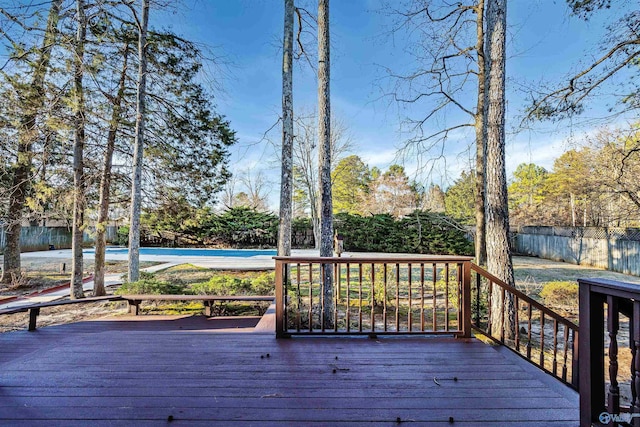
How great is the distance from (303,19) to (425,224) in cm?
1363

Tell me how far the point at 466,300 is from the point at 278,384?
1.90m

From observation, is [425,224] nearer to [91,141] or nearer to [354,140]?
[354,140]

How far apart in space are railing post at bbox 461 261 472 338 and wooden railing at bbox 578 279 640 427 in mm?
1315

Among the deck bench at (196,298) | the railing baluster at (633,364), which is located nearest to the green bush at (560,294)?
the deck bench at (196,298)

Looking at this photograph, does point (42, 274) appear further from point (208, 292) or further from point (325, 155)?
point (325, 155)

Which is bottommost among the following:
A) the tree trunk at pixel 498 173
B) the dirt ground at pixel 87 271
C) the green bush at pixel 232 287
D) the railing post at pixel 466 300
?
the dirt ground at pixel 87 271

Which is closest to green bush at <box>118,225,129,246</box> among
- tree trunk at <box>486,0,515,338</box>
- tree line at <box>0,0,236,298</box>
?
tree line at <box>0,0,236,298</box>

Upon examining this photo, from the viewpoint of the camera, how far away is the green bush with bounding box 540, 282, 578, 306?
20.6 feet

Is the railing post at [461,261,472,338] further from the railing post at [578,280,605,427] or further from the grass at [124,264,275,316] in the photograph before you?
the grass at [124,264,275,316]

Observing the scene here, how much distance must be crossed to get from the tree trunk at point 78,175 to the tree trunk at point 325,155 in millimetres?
4886

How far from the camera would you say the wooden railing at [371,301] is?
2.81 metres

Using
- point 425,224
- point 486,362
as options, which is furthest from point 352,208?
point 486,362

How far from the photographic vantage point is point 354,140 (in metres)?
17.3

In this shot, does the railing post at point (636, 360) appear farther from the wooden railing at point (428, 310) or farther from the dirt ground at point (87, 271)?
the dirt ground at point (87, 271)
